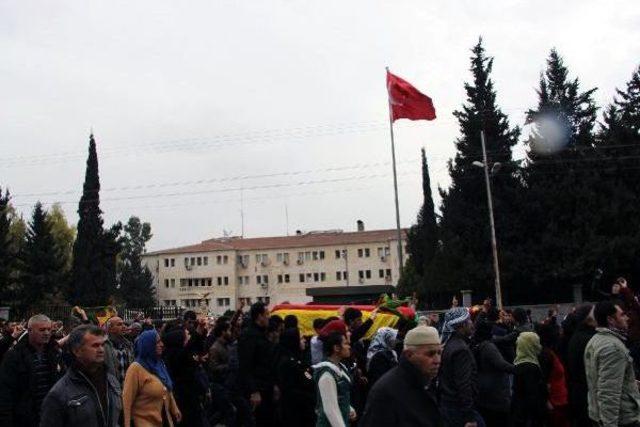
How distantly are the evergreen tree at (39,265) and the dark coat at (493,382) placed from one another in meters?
47.6

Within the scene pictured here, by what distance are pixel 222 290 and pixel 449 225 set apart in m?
55.7

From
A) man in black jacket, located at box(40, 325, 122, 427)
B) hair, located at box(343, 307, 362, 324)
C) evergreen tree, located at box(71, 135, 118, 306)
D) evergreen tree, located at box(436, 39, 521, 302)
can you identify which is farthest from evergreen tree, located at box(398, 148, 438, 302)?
man in black jacket, located at box(40, 325, 122, 427)

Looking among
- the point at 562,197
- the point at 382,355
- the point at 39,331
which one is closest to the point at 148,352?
the point at 39,331

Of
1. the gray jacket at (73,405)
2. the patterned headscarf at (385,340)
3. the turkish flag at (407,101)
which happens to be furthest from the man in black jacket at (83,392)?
the turkish flag at (407,101)

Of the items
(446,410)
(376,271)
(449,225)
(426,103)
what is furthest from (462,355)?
(376,271)

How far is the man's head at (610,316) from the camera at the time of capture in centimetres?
662

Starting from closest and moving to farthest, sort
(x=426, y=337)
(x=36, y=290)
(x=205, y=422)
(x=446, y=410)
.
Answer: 1. (x=426, y=337)
2. (x=446, y=410)
3. (x=205, y=422)
4. (x=36, y=290)

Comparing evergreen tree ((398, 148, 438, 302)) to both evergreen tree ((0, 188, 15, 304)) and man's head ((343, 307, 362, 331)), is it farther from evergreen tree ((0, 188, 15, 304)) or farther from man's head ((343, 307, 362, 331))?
man's head ((343, 307, 362, 331))

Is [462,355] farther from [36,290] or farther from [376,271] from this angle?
[376,271]

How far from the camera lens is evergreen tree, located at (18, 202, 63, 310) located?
52156 mm

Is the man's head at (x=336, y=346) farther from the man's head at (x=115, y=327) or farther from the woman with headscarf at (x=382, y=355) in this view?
the man's head at (x=115, y=327)

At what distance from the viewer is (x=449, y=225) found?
139 ft

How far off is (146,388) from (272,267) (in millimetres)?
86195

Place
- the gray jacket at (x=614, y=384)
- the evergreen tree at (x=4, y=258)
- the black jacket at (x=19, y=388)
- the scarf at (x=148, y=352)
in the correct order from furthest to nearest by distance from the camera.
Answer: the evergreen tree at (x=4, y=258), the scarf at (x=148, y=352), the black jacket at (x=19, y=388), the gray jacket at (x=614, y=384)
